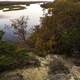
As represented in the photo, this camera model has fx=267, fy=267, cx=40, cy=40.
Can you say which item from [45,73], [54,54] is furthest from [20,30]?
[45,73]

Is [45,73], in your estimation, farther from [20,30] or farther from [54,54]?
[20,30]

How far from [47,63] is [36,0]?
7463 cm

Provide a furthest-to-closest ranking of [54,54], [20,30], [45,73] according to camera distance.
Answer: [20,30], [54,54], [45,73]

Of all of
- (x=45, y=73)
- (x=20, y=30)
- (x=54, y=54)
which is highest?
(x=45, y=73)

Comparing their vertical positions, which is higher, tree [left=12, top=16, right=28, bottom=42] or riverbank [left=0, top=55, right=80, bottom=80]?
riverbank [left=0, top=55, right=80, bottom=80]

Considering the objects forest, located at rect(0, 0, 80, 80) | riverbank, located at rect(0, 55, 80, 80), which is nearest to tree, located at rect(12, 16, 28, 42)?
forest, located at rect(0, 0, 80, 80)

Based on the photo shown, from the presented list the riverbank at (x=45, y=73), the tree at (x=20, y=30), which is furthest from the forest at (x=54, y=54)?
the tree at (x=20, y=30)

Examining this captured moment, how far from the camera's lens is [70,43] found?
1655 centimetres

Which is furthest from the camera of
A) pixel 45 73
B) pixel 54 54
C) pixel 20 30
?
pixel 20 30

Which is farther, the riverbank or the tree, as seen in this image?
the tree

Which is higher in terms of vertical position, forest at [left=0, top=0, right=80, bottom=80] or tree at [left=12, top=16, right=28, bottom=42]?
forest at [left=0, top=0, right=80, bottom=80]

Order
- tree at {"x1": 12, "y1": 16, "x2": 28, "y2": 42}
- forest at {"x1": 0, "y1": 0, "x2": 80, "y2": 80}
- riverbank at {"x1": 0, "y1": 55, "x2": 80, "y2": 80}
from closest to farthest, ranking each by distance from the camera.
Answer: riverbank at {"x1": 0, "y1": 55, "x2": 80, "y2": 80}
forest at {"x1": 0, "y1": 0, "x2": 80, "y2": 80}
tree at {"x1": 12, "y1": 16, "x2": 28, "y2": 42}

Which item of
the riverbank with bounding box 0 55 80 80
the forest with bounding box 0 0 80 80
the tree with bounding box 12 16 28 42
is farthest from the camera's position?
the tree with bounding box 12 16 28 42

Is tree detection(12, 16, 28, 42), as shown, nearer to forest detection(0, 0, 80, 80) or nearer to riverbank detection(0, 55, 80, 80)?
forest detection(0, 0, 80, 80)
